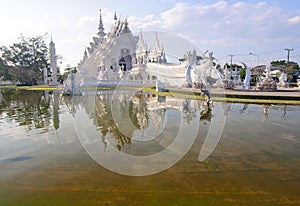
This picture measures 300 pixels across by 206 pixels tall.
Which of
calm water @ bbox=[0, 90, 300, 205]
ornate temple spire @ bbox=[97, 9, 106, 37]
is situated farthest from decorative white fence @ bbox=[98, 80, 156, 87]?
calm water @ bbox=[0, 90, 300, 205]

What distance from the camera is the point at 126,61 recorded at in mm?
57938

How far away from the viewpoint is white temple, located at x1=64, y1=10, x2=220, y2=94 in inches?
1405

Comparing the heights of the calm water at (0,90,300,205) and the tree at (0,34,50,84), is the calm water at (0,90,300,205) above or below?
below

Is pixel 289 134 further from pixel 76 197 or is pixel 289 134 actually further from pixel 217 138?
pixel 76 197

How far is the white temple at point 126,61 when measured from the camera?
35.7m

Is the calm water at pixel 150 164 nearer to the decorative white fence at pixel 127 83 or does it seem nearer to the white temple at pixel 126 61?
the white temple at pixel 126 61

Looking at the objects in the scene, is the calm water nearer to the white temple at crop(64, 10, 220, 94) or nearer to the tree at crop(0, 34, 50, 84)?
the white temple at crop(64, 10, 220, 94)

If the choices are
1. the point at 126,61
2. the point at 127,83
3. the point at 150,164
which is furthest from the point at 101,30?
the point at 150,164

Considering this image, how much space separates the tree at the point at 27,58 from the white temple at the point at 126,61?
15.9 meters

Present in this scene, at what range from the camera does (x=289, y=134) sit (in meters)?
8.33

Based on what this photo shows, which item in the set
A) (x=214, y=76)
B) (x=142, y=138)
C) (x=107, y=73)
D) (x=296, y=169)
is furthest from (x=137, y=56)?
(x=296, y=169)

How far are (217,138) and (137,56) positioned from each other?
46.4 m

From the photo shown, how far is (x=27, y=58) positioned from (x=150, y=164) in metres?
70.4

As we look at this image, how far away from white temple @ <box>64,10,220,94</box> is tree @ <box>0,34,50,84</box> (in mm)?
15923
